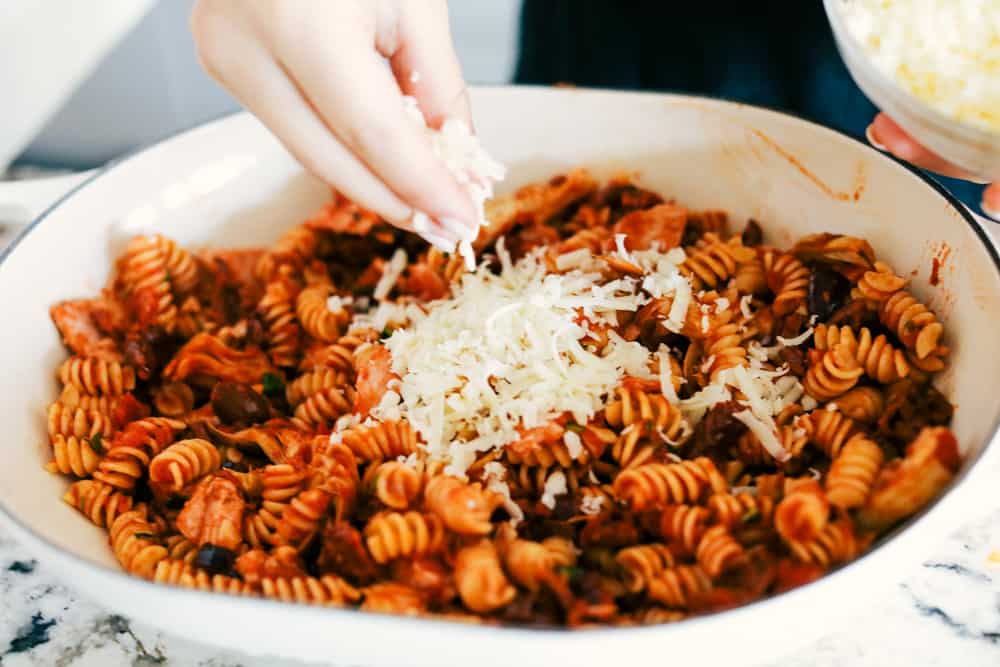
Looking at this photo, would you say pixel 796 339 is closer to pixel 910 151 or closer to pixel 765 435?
pixel 765 435

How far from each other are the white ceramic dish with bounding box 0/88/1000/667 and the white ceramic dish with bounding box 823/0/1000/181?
21 cm

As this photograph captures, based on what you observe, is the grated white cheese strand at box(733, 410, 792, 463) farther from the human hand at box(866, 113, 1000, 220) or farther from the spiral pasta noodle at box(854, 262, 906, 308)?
the human hand at box(866, 113, 1000, 220)

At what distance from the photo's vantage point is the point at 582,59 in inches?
111

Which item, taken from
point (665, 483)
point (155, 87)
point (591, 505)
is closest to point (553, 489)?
point (591, 505)

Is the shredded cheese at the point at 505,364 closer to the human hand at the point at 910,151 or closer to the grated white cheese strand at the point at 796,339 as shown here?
the grated white cheese strand at the point at 796,339

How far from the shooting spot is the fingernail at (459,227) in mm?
1444

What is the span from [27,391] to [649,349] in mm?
1179

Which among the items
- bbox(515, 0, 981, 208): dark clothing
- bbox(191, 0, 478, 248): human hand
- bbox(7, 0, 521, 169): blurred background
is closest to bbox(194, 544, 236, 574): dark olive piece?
bbox(191, 0, 478, 248): human hand

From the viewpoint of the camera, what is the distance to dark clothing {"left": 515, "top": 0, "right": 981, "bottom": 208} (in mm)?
2471

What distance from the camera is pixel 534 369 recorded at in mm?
1576

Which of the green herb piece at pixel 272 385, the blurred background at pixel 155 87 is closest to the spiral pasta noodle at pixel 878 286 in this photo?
the green herb piece at pixel 272 385

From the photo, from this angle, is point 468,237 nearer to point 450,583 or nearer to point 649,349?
point 649,349

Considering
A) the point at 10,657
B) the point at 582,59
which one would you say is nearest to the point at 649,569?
the point at 10,657

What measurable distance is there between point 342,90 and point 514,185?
40.0 inches
